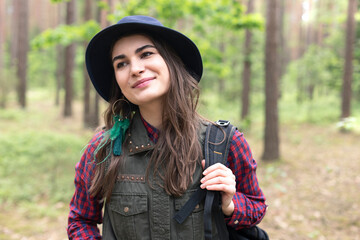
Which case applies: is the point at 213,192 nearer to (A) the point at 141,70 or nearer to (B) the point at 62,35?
(A) the point at 141,70

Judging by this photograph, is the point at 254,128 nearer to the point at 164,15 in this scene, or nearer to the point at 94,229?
the point at 164,15

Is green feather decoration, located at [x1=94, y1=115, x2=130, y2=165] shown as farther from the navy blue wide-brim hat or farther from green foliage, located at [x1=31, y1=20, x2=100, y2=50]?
green foliage, located at [x1=31, y1=20, x2=100, y2=50]

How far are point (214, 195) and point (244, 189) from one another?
0.85 feet

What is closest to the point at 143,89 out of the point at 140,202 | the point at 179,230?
the point at 140,202

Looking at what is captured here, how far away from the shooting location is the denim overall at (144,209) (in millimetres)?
1459

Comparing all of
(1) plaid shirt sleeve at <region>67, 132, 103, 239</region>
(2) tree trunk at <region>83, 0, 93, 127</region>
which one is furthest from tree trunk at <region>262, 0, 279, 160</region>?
(1) plaid shirt sleeve at <region>67, 132, 103, 239</region>

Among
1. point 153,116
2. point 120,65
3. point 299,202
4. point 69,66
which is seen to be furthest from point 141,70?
point 69,66

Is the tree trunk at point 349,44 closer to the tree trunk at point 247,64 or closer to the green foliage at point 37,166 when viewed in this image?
the tree trunk at point 247,64

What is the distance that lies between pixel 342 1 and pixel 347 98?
919 cm

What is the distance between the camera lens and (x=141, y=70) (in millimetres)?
1530

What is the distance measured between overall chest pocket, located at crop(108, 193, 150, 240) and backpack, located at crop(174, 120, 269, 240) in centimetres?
16

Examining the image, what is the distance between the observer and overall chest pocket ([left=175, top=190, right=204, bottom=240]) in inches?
57.5

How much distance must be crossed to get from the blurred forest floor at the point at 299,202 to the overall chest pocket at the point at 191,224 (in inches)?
158

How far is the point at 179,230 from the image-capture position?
146cm
